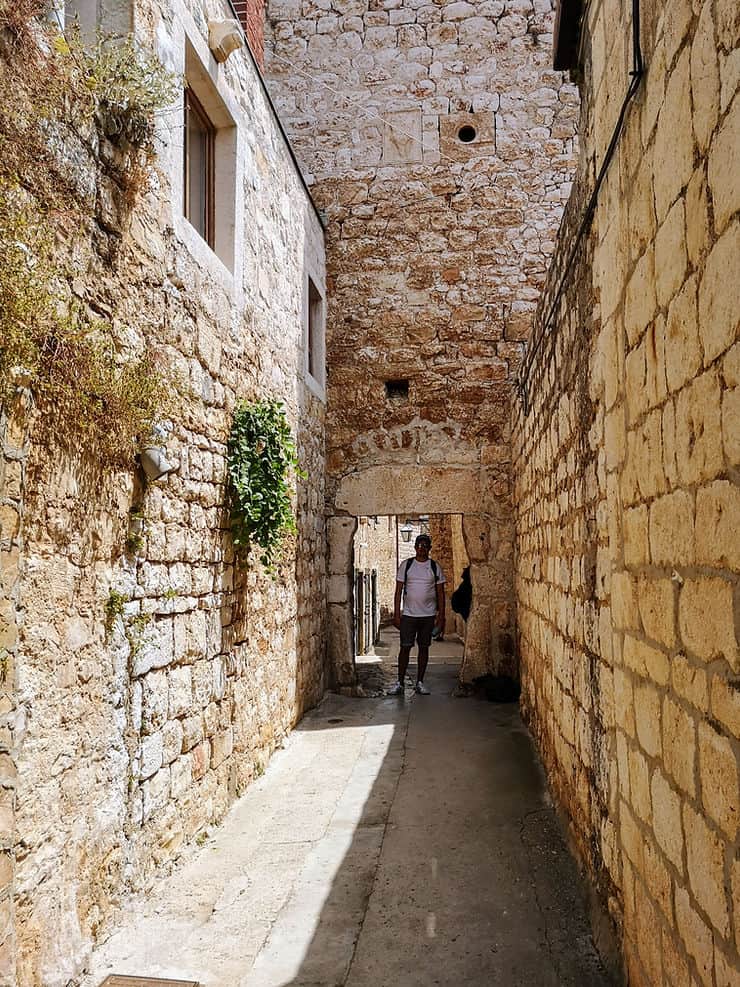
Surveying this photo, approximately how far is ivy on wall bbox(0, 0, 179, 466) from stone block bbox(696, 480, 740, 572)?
1834 mm

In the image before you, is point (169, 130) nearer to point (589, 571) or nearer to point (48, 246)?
point (48, 246)

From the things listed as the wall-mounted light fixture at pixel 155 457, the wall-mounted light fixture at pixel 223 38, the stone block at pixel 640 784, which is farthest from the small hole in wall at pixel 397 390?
the stone block at pixel 640 784

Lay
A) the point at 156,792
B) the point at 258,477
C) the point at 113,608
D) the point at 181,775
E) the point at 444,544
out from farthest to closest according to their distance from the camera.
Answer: the point at 444,544 → the point at 258,477 → the point at 181,775 → the point at 156,792 → the point at 113,608

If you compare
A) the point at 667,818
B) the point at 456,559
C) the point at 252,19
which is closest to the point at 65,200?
the point at 667,818

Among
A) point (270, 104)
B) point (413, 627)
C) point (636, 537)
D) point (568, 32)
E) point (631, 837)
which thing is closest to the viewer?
point (636, 537)

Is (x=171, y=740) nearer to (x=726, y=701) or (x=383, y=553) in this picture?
(x=726, y=701)

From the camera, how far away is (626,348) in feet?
7.73

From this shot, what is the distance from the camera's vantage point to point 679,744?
185 cm

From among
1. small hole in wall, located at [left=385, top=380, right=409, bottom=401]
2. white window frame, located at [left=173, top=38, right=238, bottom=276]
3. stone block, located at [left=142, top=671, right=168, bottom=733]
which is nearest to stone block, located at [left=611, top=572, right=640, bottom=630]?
stone block, located at [left=142, top=671, right=168, bottom=733]

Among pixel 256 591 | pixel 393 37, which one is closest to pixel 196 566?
pixel 256 591

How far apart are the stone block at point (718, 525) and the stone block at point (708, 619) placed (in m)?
0.05

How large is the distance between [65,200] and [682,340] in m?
2.02

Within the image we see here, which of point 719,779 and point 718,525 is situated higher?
point 718,525

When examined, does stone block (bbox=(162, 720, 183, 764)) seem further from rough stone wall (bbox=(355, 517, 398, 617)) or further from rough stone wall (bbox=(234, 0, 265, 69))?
rough stone wall (bbox=(355, 517, 398, 617))
